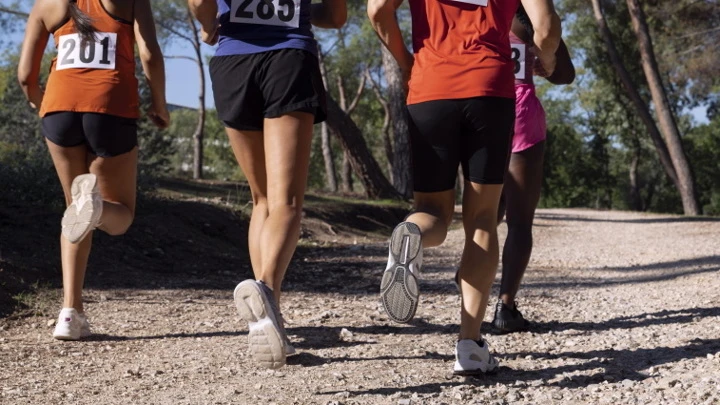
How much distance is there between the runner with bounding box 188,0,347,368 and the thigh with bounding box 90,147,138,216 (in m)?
1.07

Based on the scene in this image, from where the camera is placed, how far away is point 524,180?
5.26 meters

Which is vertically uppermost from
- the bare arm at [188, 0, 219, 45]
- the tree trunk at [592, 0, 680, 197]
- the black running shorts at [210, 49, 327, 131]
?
the tree trunk at [592, 0, 680, 197]

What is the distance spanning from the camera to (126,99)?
195 inches

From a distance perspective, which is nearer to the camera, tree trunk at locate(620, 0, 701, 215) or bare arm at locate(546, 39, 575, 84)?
bare arm at locate(546, 39, 575, 84)

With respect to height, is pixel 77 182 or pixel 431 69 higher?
pixel 431 69

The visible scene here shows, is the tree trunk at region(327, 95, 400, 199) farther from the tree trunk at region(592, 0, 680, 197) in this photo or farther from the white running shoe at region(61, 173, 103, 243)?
the tree trunk at region(592, 0, 680, 197)

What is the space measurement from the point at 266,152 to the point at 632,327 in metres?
2.63

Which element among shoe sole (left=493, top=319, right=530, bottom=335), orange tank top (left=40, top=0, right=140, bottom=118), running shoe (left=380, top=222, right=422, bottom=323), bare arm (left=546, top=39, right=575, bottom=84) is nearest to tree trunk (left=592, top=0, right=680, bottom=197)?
bare arm (left=546, top=39, right=575, bottom=84)

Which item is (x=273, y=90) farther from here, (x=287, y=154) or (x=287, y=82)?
(x=287, y=154)

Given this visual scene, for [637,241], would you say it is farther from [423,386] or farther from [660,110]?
[660,110]

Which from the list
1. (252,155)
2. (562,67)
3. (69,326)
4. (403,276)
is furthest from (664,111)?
(403,276)

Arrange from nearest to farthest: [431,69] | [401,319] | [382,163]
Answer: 1. [401,319]
2. [431,69]
3. [382,163]

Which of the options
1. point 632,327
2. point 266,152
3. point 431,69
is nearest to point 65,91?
point 266,152

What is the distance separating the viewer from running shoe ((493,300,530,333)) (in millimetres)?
5312
